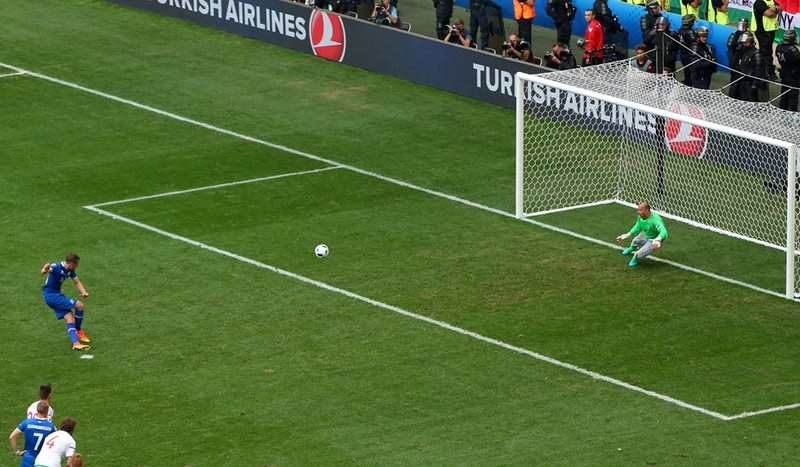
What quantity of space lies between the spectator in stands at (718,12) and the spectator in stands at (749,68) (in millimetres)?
4204

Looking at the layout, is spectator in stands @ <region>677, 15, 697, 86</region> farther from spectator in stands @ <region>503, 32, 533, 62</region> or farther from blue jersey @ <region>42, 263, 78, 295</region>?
blue jersey @ <region>42, 263, 78, 295</region>

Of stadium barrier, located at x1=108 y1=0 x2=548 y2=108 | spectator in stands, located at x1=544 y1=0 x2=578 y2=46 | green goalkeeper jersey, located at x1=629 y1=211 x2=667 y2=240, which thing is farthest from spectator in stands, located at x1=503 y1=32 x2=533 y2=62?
green goalkeeper jersey, located at x1=629 y1=211 x2=667 y2=240

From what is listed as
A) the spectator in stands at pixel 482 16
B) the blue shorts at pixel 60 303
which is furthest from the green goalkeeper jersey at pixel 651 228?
the spectator in stands at pixel 482 16

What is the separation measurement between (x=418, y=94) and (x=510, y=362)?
16.8 meters

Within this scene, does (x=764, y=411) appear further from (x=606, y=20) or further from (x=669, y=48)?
(x=606, y=20)

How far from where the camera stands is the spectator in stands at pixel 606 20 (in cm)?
4212

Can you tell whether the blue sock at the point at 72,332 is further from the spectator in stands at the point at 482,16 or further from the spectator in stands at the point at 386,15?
the spectator in stands at the point at 386,15

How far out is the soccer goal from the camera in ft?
108

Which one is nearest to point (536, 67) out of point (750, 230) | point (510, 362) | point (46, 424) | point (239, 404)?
point (750, 230)

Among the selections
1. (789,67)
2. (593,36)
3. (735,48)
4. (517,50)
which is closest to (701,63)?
(735,48)

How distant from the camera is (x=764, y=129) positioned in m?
31.5

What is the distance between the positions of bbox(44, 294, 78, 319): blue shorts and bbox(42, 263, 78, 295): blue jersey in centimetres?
10

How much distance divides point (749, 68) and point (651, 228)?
782 cm

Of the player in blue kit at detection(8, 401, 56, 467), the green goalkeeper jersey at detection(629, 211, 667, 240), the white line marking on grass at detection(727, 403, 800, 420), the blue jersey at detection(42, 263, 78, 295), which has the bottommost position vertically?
the white line marking on grass at detection(727, 403, 800, 420)
